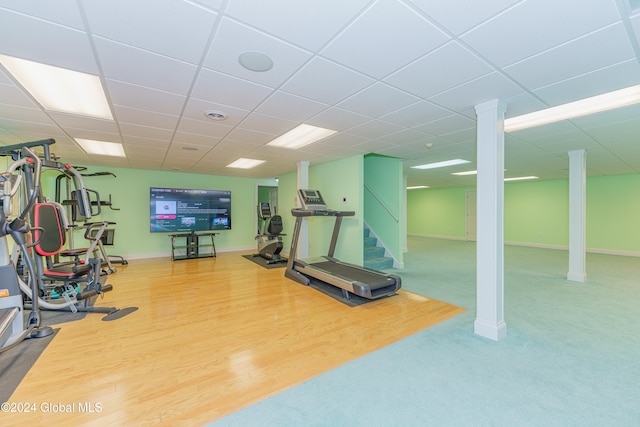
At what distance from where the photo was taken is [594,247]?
7.98m

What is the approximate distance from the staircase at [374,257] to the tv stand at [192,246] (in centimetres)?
412

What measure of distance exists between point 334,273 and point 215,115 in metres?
2.80

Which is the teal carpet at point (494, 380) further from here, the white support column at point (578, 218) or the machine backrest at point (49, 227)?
the machine backrest at point (49, 227)

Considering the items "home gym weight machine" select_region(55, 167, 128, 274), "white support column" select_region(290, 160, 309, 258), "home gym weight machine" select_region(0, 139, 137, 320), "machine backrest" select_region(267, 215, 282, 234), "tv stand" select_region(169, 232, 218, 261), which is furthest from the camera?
"tv stand" select_region(169, 232, 218, 261)

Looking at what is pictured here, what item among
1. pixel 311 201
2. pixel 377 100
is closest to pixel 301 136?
pixel 311 201

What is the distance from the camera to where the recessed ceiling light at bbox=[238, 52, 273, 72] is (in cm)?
189

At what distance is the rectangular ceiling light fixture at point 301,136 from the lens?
12.4 ft

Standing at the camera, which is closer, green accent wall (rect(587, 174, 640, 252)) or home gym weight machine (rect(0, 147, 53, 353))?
home gym weight machine (rect(0, 147, 53, 353))

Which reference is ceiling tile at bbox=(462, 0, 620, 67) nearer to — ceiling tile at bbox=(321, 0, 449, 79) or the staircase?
ceiling tile at bbox=(321, 0, 449, 79)

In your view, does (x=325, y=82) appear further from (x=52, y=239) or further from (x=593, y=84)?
(x=52, y=239)

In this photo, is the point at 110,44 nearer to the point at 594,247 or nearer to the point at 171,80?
the point at 171,80

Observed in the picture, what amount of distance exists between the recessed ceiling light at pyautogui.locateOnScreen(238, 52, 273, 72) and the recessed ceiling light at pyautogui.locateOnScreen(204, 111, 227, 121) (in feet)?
3.63

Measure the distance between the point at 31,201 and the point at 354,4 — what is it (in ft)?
11.1

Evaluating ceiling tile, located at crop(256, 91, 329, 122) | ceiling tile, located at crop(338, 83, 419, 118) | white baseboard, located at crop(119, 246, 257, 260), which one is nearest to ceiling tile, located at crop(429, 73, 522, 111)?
ceiling tile, located at crop(338, 83, 419, 118)
